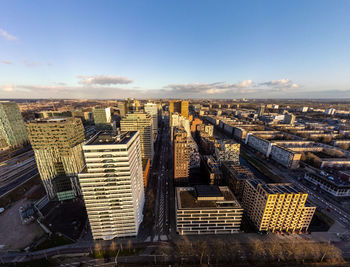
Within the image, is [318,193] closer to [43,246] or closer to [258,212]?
[258,212]

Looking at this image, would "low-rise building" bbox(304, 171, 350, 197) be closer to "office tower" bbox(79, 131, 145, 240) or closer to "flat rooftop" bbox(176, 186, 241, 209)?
"flat rooftop" bbox(176, 186, 241, 209)

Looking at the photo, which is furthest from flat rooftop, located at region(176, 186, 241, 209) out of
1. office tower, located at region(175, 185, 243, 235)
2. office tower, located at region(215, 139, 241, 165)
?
office tower, located at region(215, 139, 241, 165)

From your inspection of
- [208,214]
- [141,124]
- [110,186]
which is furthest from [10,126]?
[208,214]

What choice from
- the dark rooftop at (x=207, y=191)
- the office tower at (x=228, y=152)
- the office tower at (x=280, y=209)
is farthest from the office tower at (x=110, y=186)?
the office tower at (x=228, y=152)

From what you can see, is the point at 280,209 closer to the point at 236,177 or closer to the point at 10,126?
the point at 236,177

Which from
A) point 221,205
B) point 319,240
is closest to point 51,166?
point 221,205

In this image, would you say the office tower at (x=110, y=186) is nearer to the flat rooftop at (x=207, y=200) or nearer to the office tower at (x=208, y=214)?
the office tower at (x=208, y=214)
